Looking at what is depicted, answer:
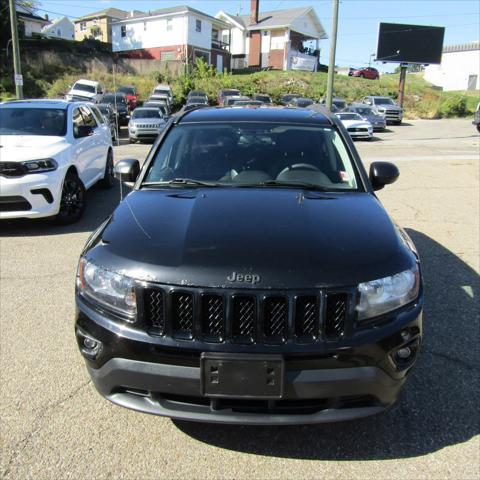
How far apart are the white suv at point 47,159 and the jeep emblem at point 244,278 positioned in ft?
16.0

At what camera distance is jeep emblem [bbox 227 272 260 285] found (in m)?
2.24

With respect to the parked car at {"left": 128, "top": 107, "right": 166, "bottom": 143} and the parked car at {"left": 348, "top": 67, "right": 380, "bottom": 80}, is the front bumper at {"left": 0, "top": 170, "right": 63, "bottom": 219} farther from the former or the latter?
the parked car at {"left": 348, "top": 67, "right": 380, "bottom": 80}

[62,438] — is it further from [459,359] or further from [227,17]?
[227,17]

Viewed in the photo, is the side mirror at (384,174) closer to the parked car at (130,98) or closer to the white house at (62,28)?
the parked car at (130,98)

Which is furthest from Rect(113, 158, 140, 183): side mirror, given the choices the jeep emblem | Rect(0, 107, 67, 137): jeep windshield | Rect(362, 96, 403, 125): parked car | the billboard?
the billboard

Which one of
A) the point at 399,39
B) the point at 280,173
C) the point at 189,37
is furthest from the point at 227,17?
the point at 280,173

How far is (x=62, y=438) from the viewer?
2654mm

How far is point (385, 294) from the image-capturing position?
7.79 feet

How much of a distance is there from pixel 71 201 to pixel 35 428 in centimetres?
478

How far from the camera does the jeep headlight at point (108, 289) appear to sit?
238 cm

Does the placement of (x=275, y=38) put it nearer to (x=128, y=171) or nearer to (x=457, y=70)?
(x=457, y=70)


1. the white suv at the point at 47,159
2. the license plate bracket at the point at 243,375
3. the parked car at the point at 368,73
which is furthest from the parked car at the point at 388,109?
the license plate bracket at the point at 243,375

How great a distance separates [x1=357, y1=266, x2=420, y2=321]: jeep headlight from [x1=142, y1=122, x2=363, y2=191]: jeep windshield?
3.77 feet

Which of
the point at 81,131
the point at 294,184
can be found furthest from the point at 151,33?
the point at 294,184
